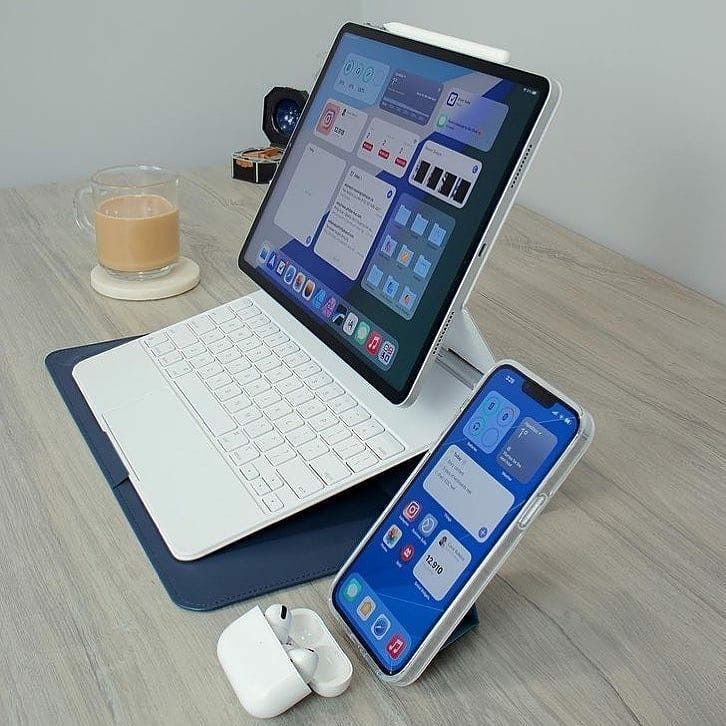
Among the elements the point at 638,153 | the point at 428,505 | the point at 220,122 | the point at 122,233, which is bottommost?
the point at 220,122

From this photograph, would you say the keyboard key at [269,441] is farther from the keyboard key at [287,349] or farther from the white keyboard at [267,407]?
the keyboard key at [287,349]

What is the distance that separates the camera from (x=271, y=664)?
1.68 ft

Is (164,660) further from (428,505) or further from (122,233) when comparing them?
(122,233)

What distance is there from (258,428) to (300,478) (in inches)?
3.1

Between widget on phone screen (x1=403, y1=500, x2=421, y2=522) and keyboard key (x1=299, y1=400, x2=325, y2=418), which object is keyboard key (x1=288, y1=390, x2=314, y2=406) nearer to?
keyboard key (x1=299, y1=400, x2=325, y2=418)

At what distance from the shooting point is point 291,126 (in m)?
1.35

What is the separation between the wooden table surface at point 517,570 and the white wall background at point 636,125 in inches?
4.5

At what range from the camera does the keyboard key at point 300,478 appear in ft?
2.13

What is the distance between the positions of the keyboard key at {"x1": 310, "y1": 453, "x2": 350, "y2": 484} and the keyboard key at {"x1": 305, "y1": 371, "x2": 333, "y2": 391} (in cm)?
10

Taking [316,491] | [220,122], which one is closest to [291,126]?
[220,122]

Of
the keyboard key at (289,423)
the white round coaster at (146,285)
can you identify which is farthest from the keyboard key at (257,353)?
the white round coaster at (146,285)

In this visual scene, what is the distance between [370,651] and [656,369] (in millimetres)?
473

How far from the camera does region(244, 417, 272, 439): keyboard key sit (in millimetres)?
714

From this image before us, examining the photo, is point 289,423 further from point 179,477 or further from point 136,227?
point 136,227
